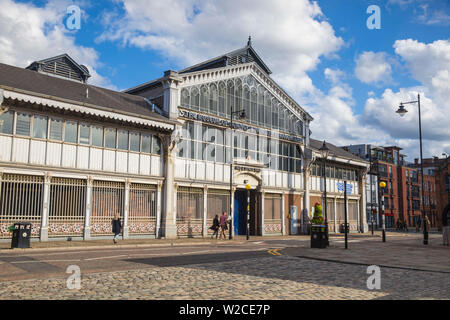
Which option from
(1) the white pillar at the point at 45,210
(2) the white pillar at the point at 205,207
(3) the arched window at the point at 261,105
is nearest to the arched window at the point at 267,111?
(3) the arched window at the point at 261,105

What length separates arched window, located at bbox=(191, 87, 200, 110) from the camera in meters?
28.7

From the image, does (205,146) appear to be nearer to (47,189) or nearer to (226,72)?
(226,72)

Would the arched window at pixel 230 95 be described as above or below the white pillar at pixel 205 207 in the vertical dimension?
above

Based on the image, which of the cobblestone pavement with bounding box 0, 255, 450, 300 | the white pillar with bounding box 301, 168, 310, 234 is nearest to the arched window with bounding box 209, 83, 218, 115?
the white pillar with bounding box 301, 168, 310, 234

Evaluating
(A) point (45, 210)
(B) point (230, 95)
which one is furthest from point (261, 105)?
(A) point (45, 210)

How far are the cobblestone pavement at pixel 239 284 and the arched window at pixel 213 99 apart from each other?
18612mm

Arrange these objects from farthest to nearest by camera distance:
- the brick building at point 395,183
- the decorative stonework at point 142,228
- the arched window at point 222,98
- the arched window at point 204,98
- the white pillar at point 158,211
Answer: the brick building at point 395,183 → the arched window at point 222,98 → the arched window at point 204,98 → the white pillar at point 158,211 → the decorative stonework at point 142,228

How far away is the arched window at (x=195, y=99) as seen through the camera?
1128 inches

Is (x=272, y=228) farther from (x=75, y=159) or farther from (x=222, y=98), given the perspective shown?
(x=75, y=159)

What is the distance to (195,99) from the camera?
28.8m

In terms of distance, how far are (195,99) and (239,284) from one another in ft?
69.2

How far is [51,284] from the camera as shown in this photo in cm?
885

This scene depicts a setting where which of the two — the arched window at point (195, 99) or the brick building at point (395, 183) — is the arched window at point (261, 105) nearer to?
the arched window at point (195, 99)
